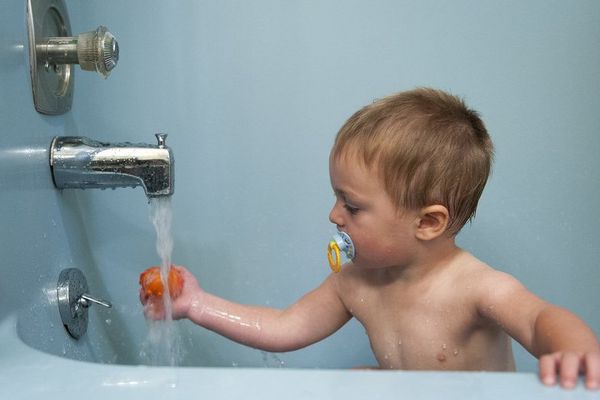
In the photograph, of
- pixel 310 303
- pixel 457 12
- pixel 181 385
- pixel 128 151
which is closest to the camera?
pixel 181 385

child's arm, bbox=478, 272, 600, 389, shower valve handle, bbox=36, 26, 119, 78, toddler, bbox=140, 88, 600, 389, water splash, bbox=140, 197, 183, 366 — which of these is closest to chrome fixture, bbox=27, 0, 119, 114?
shower valve handle, bbox=36, 26, 119, 78

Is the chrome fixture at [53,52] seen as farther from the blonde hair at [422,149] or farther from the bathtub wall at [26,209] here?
the blonde hair at [422,149]

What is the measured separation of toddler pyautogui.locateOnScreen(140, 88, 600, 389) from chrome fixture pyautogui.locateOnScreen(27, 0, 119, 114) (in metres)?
0.29

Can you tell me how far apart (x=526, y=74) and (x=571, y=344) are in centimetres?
60

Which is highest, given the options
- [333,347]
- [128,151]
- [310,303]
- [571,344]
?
[128,151]

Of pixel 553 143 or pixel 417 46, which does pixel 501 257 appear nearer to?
pixel 553 143

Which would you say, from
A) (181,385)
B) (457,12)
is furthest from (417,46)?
(181,385)

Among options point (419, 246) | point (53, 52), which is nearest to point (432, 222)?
point (419, 246)

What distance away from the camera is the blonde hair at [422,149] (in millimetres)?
777

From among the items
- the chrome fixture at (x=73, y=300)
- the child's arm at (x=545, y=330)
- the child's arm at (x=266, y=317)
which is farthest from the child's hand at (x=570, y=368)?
the chrome fixture at (x=73, y=300)

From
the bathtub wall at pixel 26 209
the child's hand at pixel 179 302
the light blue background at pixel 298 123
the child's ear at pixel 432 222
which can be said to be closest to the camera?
the bathtub wall at pixel 26 209

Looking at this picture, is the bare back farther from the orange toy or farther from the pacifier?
the orange toy

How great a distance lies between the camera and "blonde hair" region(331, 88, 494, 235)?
777mm

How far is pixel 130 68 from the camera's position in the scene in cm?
107
